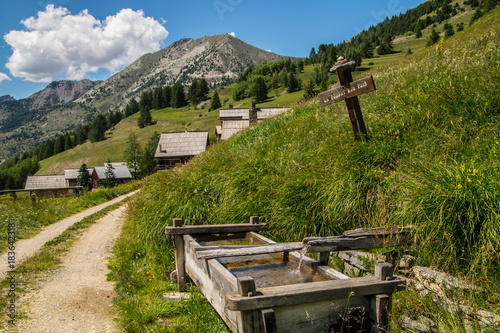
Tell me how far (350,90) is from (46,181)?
3116 inches

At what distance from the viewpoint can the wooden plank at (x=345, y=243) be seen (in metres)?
3.58

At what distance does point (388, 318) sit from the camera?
3014mm

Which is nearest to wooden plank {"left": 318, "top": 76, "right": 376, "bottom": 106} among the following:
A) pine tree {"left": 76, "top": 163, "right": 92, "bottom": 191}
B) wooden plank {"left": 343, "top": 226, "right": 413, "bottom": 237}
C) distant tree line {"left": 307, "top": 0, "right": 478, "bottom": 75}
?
wooden plank {"left": 343, "top": 226, "right": 413, "bottom": 237}

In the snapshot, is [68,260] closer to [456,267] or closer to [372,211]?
[372,211]

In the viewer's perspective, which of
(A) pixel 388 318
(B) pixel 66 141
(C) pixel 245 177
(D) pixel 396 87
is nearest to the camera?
(A) pixel 388 318

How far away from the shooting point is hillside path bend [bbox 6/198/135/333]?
461 cm

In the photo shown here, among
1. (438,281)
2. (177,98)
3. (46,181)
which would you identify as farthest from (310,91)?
(177,98)

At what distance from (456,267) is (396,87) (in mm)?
6339

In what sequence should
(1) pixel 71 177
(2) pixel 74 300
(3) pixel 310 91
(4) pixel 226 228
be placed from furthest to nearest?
(1) pixel 71 177 < (3) pixel 310 91 < (4) pixel 226 228 < (2) pixel 74 300

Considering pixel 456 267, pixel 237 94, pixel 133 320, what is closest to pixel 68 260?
pixel 133 320

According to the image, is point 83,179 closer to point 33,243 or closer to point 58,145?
point 33,243

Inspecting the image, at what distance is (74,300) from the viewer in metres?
5.46

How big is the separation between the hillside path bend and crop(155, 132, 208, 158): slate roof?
40.0 meters

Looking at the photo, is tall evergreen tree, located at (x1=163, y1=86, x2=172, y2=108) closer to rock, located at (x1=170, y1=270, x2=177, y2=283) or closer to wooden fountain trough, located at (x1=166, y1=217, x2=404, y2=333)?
rock, located at (x1=170, y1=270, x2=177, y2=283)
